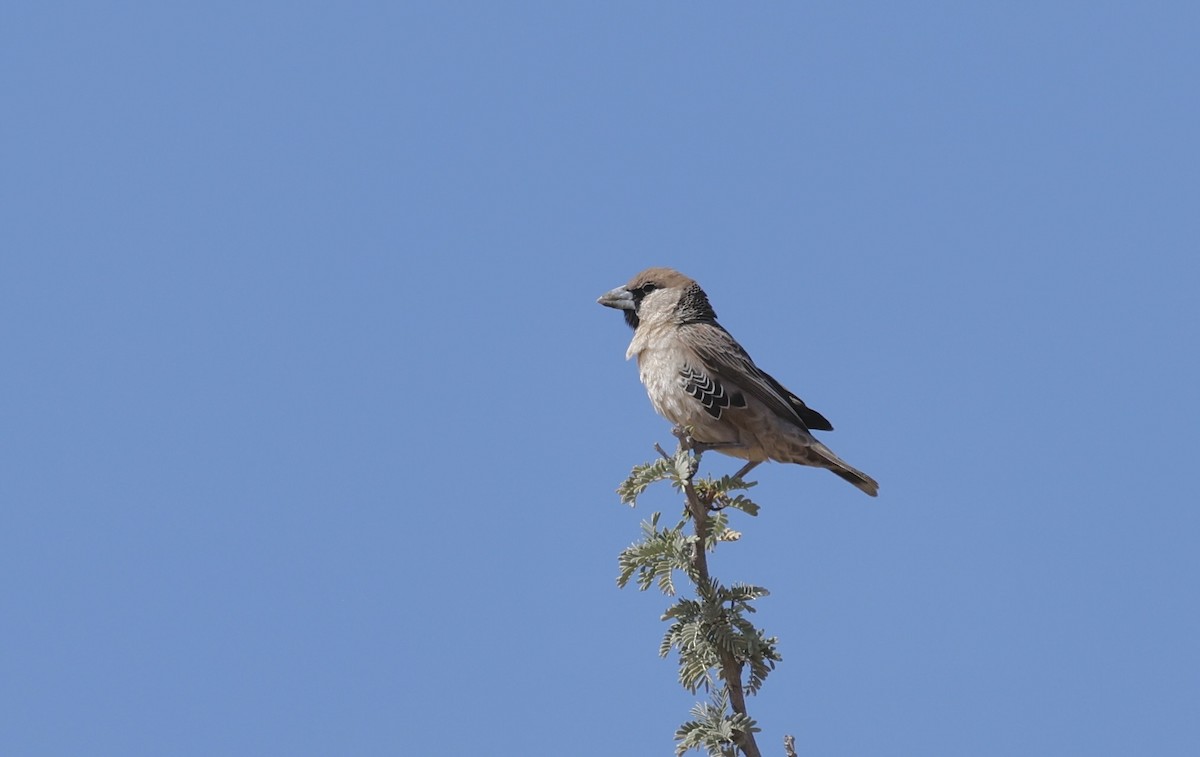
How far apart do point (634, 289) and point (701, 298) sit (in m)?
0.51

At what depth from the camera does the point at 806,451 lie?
7344 mm

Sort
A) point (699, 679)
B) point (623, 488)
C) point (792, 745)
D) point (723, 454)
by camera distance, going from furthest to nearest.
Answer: point (723, 454), point (623, 488), point (699, 679), point (792, 745)

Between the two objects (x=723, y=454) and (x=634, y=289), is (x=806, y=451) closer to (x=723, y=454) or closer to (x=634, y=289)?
(x=723, y=454)

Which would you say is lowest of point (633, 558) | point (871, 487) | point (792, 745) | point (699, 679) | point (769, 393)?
point (792, 745)

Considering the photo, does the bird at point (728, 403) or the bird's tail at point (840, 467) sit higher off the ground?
the bird at point (728, 403)

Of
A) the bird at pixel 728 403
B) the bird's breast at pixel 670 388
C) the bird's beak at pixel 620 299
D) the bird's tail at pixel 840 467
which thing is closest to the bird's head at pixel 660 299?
the bird's beak at pixel 620 299

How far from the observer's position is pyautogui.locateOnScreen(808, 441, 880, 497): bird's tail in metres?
7.16

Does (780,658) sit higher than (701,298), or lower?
lower

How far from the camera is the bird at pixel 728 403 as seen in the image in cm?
734

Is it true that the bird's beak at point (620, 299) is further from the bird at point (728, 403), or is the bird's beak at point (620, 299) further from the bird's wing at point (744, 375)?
the bird's wing at point (744, 375)

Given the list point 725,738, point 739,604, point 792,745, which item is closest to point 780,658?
point 739,604

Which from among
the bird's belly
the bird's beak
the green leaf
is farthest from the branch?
the bird's beak

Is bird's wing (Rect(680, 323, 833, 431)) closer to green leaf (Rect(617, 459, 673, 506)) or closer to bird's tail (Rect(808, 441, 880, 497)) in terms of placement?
bird's tail (Rect(808, 441, 880, 497))

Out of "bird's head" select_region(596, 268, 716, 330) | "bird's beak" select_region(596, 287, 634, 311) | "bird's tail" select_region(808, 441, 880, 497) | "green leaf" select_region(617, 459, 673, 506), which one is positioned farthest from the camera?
"bird's beak" select_region(596, 287, 634, 311)
